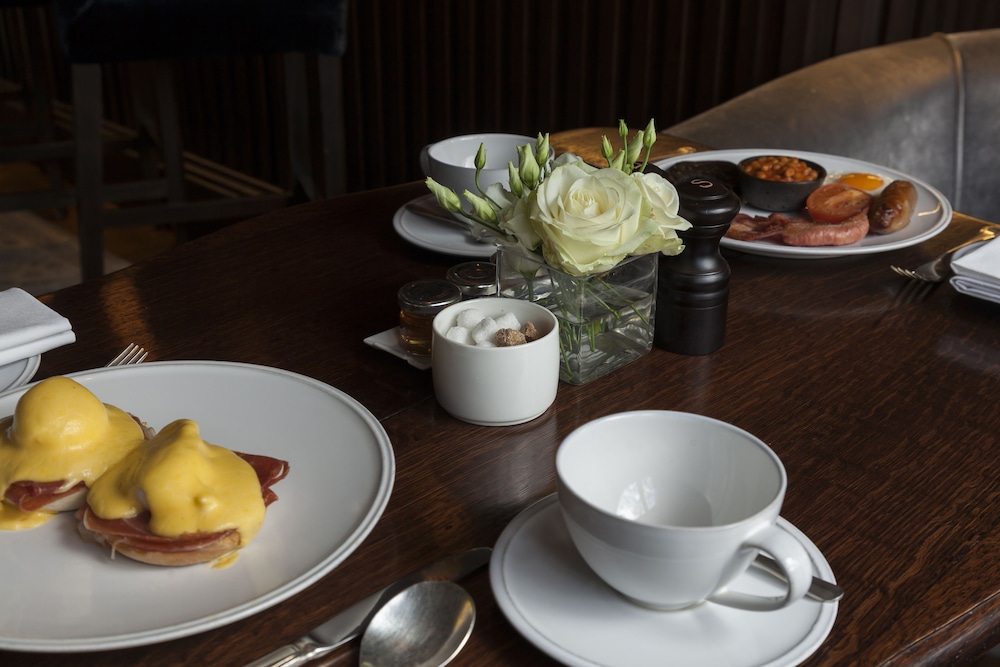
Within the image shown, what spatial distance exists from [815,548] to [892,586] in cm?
4

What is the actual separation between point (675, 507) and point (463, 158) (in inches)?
22.7

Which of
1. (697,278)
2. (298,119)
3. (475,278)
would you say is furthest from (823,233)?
(298,119)

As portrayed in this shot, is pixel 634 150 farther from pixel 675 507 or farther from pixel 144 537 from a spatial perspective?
pixel 144 537

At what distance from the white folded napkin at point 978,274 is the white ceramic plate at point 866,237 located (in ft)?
0.24

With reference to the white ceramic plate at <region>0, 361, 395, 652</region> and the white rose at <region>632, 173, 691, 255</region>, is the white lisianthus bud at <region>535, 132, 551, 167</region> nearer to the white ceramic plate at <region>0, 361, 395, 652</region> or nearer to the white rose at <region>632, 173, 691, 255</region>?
the white rose at <region>632, 173, 691, 255</region>

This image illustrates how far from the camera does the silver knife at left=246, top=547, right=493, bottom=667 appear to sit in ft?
1.47

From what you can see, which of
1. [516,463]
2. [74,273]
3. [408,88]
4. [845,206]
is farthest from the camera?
[74,273]

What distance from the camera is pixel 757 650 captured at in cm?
43

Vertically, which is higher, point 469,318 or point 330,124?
point 469,318

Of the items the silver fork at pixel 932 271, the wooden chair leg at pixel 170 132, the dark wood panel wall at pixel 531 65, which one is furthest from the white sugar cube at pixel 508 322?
the wooden chair leg at pixel 170 132

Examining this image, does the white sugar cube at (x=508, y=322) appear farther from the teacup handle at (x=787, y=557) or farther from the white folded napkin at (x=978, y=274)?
the white folded napkin at (x=978, y=274)

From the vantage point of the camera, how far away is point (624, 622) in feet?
1.48

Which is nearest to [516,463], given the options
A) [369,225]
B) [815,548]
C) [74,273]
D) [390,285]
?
[815,548]

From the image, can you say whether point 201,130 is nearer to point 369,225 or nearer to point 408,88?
point 408,88
